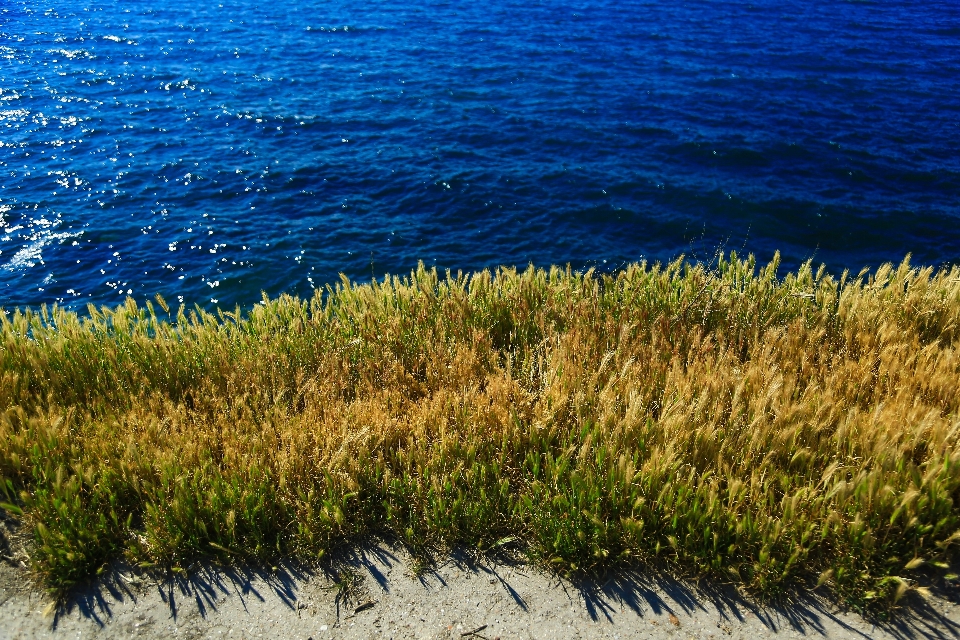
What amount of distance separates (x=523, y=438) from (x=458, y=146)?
13.4 metres

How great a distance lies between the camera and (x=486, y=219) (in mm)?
15664

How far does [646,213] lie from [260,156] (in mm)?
9078

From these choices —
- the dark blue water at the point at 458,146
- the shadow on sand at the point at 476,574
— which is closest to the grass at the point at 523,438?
the shadow on sand at the point at 476,574

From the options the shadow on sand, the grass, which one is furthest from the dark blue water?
the shadow on sand

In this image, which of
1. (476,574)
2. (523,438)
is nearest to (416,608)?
(476,574)

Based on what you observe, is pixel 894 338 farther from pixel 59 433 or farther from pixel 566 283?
pixel 59 433

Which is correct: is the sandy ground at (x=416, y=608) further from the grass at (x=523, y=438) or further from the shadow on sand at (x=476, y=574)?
the grass at (x=523, y=438)

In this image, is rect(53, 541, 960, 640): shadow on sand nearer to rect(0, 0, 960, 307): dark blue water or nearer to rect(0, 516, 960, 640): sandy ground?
rect(0, 516, 960, 640): sandy ground

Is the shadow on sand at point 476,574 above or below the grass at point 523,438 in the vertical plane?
below

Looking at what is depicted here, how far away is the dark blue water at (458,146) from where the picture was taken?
14648mm

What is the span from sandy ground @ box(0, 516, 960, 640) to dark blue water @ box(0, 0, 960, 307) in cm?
871

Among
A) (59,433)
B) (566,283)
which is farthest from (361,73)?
(59,433)

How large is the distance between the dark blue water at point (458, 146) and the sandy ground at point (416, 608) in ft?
28.6

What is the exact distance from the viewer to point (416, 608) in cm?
500
